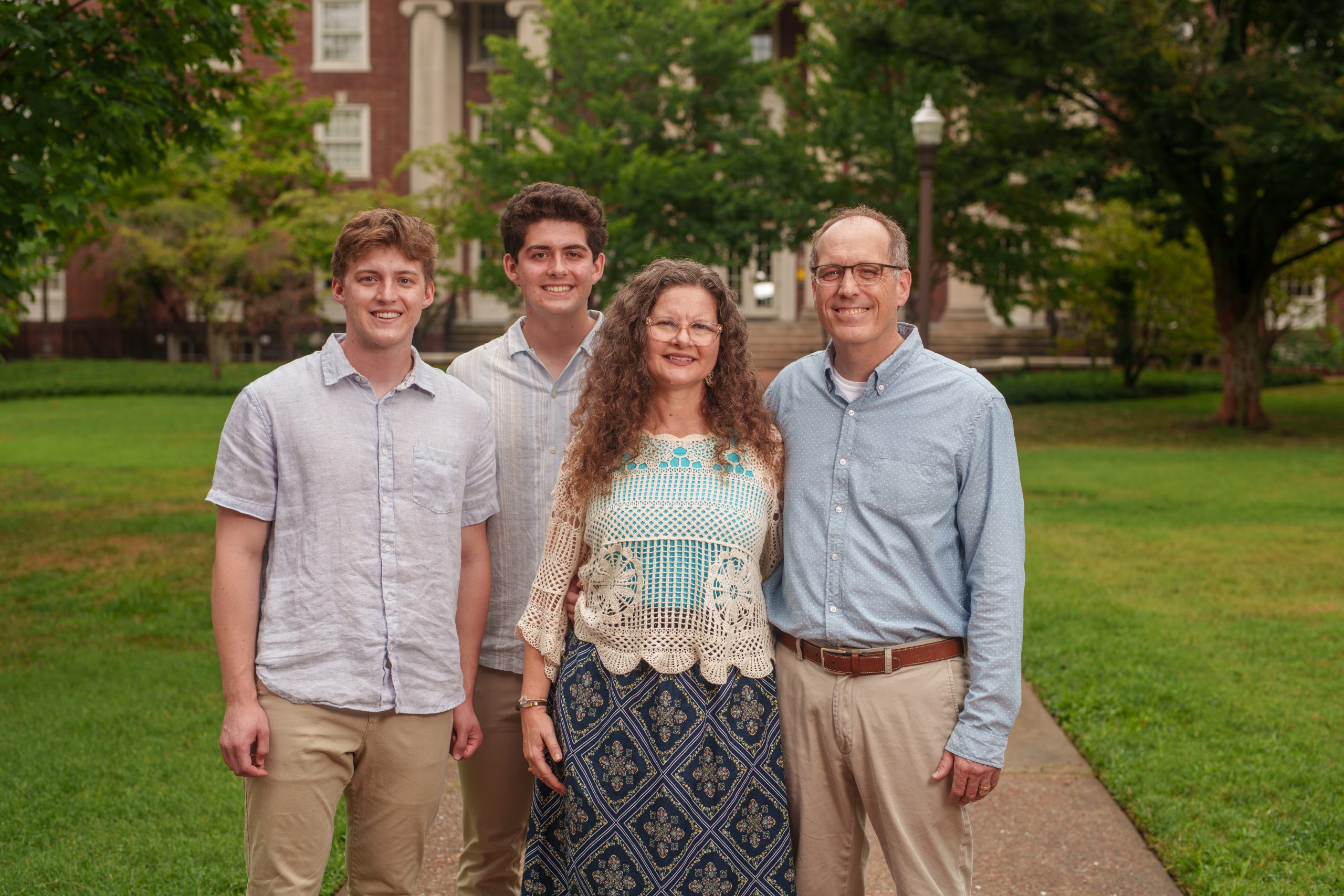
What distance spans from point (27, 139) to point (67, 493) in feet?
25.5

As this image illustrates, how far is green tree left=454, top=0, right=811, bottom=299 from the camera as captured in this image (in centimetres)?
2167

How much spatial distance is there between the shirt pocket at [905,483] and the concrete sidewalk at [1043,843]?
6.32 ft

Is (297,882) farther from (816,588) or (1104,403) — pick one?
(1104,403)

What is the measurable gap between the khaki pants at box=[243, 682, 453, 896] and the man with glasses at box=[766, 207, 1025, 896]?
0.93 meters

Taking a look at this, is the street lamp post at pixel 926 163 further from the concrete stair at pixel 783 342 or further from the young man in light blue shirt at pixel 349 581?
the concrete stair at pixel 783 342

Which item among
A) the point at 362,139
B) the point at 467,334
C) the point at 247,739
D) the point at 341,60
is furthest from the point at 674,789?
the point at 341,60

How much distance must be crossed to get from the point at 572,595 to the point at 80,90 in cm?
505

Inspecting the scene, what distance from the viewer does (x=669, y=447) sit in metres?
2.86

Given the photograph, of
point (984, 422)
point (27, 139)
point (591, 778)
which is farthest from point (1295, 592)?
point (27, 139)

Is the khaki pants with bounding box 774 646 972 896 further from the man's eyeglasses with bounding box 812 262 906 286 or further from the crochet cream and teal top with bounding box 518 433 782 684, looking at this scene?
the man's eyeglasses with bounding box 812 262 906 286

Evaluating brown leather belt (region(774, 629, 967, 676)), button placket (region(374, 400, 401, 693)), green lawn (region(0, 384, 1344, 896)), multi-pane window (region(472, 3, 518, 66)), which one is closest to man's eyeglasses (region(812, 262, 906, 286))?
brown leather belt (region(774, 629, 967, 676))

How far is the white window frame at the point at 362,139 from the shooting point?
34.7 metres

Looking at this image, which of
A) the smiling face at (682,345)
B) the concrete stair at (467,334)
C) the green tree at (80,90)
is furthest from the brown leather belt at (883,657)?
the concrete stair at (467,334)

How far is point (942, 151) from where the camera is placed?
65.0 ft
